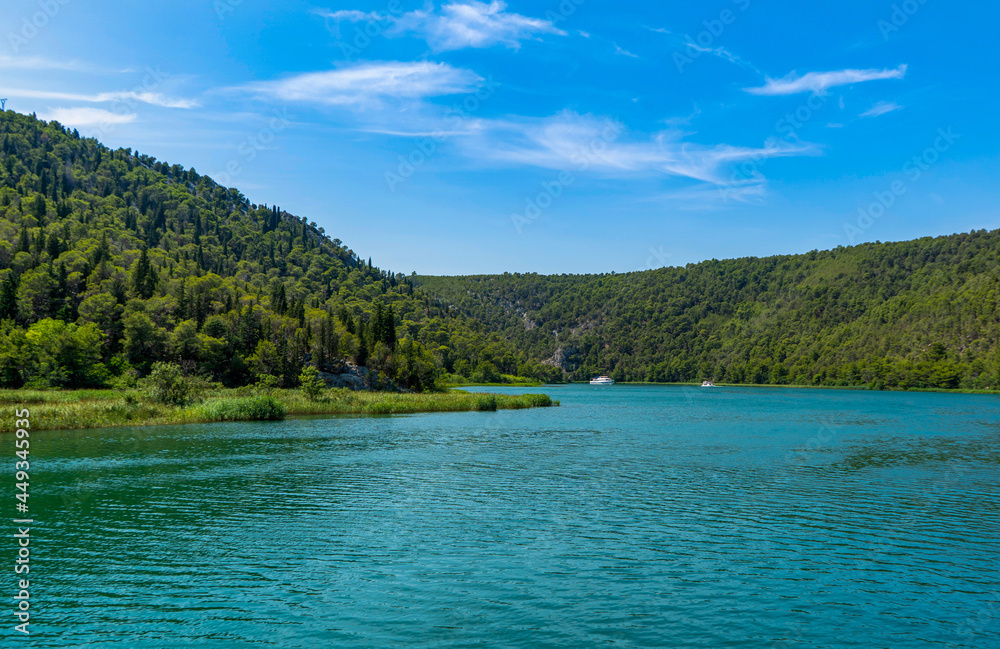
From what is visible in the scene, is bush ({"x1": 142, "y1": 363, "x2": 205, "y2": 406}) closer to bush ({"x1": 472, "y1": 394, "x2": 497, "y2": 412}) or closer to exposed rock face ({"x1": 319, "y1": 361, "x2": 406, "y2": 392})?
exposed rock face ({"x1": 319, "y1": 361, "x2": 406, "y2": 392})

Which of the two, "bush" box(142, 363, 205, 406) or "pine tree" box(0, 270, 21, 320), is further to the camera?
"pine tree" box(0, 270, 21, 320)

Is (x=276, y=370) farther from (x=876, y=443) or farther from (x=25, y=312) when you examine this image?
(x=876, y=443)

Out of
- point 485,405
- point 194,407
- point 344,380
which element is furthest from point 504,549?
point 344,380

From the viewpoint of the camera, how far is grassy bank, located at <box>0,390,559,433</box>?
6919cm

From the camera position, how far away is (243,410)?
8362cm

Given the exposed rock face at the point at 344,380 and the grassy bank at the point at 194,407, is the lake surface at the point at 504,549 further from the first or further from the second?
the exposed rock face at the point at 344,380

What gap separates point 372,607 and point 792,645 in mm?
13162

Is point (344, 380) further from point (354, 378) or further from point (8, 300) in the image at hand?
point (8, 300)

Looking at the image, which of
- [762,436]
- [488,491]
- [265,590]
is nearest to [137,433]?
[488,491]

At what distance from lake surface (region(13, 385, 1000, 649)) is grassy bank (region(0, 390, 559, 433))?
1285cm

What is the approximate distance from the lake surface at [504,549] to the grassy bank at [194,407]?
12.8 m

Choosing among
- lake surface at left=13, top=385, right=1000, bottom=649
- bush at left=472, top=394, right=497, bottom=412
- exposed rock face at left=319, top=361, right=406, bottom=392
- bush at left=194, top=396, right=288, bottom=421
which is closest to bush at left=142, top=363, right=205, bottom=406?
bush at left=194, top=396, right=288, bottom=421

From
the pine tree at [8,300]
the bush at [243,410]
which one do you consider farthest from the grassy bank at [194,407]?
the pine tree at [8,300]

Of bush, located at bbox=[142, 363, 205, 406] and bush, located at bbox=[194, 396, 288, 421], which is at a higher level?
bush, located at bbox=[142, 363, 205, 406]
